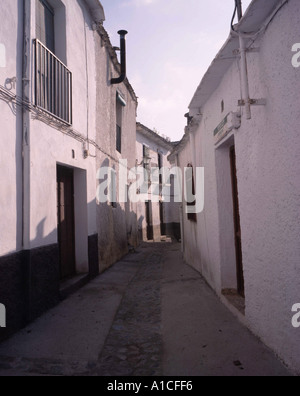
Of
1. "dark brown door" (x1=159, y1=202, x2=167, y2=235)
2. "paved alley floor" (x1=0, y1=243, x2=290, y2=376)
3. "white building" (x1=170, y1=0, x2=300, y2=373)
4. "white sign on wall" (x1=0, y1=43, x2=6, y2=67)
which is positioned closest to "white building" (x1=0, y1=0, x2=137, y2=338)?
"white sign on wall" (x1=0, y1=43, x2=6, y2=67)

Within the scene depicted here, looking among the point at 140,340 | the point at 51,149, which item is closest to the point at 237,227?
the point at 140,340

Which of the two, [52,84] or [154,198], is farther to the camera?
[154,198]

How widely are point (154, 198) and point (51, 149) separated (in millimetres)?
14328

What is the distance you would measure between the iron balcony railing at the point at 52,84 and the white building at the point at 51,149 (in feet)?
0.05

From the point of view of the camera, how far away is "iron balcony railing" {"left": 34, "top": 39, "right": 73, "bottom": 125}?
4727 millimetres

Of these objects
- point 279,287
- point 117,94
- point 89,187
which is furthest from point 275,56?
point 117,94

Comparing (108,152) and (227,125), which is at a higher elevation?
(108,152)

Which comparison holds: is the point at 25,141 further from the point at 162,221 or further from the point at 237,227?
the point at 162,221

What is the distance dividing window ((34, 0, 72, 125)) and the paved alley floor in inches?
122

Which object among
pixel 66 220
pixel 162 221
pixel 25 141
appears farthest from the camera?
pixel 162 221

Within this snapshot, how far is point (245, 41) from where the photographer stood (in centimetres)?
323

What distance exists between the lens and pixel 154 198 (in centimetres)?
1938
